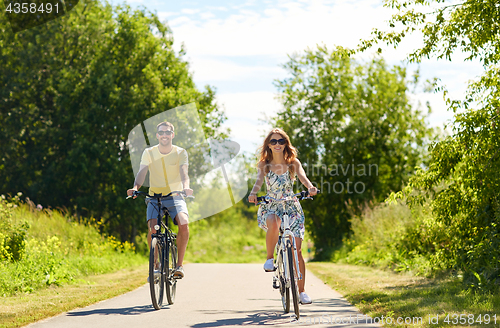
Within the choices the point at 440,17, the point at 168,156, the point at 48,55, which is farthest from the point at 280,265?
the point at 48,55

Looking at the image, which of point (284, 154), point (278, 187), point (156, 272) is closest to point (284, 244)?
point (278, 187)

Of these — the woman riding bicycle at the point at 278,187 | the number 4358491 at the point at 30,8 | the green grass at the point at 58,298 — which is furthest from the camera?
the number 4358491 at the point at 30,8

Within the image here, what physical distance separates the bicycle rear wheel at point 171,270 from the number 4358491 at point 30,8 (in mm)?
17479

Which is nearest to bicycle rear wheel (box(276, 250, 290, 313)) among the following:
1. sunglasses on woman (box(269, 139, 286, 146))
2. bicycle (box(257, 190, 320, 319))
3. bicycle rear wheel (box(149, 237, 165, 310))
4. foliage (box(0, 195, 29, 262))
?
bicycle (box(257, 190, 320, 319))

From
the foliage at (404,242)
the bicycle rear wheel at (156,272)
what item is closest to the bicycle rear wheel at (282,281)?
the bicycle rear wheel at (156,272)

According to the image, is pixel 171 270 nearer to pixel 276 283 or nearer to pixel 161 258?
pixel 161 258

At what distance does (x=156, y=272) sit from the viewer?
7363 mm

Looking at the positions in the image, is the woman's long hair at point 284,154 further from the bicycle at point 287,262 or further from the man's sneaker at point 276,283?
the man's sneaker at point 276,283

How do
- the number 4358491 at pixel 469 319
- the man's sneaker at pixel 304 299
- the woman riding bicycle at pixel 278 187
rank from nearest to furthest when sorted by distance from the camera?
the number 4358491 at pixel 469 319, the man's sneaker at pixel 304 299, the woman riding bicycle at pixel 278 187

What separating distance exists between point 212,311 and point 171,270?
0.97 metres

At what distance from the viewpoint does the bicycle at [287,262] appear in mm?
6384

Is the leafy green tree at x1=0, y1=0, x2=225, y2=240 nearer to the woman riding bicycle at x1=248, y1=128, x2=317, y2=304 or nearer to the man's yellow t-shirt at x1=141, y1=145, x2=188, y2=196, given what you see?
the man's yellow t-shirt at x1=141, y1=145, x2=188, y2=196

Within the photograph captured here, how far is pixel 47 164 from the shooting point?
22.0m

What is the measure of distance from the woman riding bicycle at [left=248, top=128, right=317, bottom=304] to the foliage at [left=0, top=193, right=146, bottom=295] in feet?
14.9
